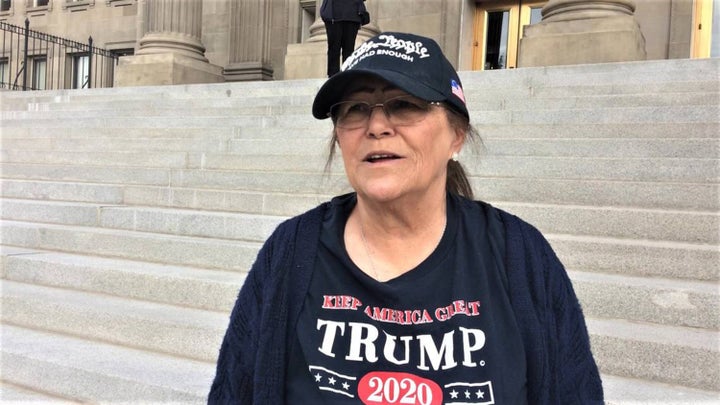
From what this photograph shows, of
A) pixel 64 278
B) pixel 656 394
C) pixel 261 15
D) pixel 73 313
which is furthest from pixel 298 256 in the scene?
pixel 261 15

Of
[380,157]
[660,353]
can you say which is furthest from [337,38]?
[380,157]

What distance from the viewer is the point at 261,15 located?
1736 centimetres

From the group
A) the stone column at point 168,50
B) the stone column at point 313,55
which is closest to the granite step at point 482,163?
the stone column at point 313,55

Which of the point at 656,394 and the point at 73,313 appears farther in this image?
the point at 73,313

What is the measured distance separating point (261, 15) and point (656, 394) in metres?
16.6

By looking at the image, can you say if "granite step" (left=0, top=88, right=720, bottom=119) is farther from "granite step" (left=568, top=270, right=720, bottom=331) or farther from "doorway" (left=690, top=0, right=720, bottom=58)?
"doorway" (left=690, top=0, right=720, bottom=58)

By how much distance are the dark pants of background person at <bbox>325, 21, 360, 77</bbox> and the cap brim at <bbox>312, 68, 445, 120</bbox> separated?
8149 millimetres

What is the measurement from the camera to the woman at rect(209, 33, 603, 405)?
1330 mm

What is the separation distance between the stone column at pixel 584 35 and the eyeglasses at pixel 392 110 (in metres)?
8.80

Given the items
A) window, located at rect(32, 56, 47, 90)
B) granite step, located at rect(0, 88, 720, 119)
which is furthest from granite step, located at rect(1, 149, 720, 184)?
window, located at rect(32, 56, 47, 90)

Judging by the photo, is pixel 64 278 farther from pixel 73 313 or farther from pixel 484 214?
pixel 484 214

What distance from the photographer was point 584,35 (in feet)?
30.6

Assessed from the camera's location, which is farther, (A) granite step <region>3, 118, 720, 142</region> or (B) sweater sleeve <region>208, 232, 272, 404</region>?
(A) granite step <region>3, 118, 720, 142</region>

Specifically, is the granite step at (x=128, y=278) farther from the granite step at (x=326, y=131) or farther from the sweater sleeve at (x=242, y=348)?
the granite step at (x=326, y=131)
